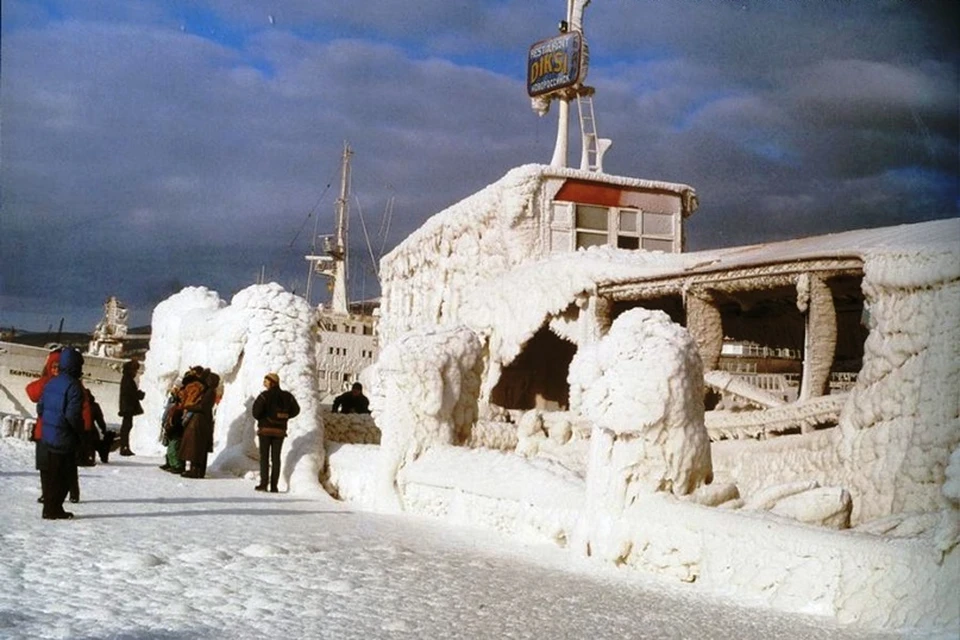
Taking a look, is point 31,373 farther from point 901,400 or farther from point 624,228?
point 901,400

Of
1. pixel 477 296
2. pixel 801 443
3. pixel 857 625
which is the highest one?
pixel 477 296

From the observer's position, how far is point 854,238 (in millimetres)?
11625

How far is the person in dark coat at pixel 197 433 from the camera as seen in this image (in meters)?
10.8

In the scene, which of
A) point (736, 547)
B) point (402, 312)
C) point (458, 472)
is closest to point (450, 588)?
point (736, 547)

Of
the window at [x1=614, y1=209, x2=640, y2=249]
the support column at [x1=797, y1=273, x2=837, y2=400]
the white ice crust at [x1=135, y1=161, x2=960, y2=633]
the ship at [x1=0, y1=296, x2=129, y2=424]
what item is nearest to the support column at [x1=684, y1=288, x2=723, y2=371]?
the white ice crust at [x1=135, y1=161, x2=960, y2=633]

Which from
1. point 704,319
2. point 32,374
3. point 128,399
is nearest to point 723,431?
point 704,319

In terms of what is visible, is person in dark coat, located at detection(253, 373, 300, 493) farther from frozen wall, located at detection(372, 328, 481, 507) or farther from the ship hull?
the ship hull

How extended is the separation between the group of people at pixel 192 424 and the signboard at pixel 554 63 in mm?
11666

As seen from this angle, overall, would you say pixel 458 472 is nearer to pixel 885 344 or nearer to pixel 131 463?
pixel 885 344

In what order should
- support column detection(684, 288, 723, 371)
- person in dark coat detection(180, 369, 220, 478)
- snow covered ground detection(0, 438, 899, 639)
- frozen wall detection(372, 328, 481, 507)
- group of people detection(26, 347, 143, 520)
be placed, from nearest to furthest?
snow covered ground detection(0, 438, 899, 639) < group of people detection(26, 347, 143, 520) < frozen wall detection(372, 328, 481, 507) < person in dark coat detection(180, 369, 220, 478) < support column detection(684, 288, 723, 371)

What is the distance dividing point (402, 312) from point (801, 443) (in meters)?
14.4

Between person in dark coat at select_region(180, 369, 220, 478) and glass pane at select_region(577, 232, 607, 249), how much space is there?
9.31 m

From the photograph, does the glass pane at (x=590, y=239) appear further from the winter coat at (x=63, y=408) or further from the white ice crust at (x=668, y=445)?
the winter coat at (x=63, y=408)

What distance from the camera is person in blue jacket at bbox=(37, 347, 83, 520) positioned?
23.3ft
